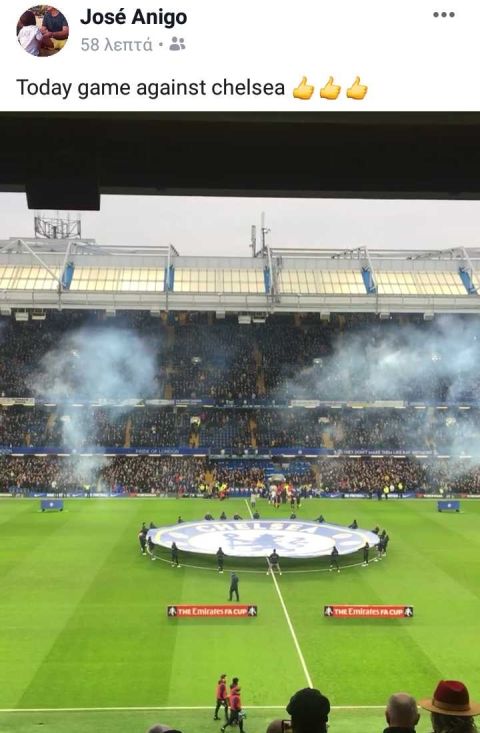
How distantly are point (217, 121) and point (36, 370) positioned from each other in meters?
60.1

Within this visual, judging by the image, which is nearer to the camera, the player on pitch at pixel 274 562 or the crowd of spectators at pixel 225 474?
the player on pitch at pixel 274 562

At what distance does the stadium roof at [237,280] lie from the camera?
59344 mm

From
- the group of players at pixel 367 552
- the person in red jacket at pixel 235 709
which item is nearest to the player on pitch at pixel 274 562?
the group of players at pixel 367 552

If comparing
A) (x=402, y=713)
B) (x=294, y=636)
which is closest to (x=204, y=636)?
(x=294, y=636)

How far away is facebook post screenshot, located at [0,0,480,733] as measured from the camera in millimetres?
4715

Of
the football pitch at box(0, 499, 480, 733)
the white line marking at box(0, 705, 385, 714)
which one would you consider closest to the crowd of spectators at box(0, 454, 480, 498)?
the football pitch at box(0, 499, 480, 733)

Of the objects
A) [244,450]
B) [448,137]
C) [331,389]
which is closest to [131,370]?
[244,450]
